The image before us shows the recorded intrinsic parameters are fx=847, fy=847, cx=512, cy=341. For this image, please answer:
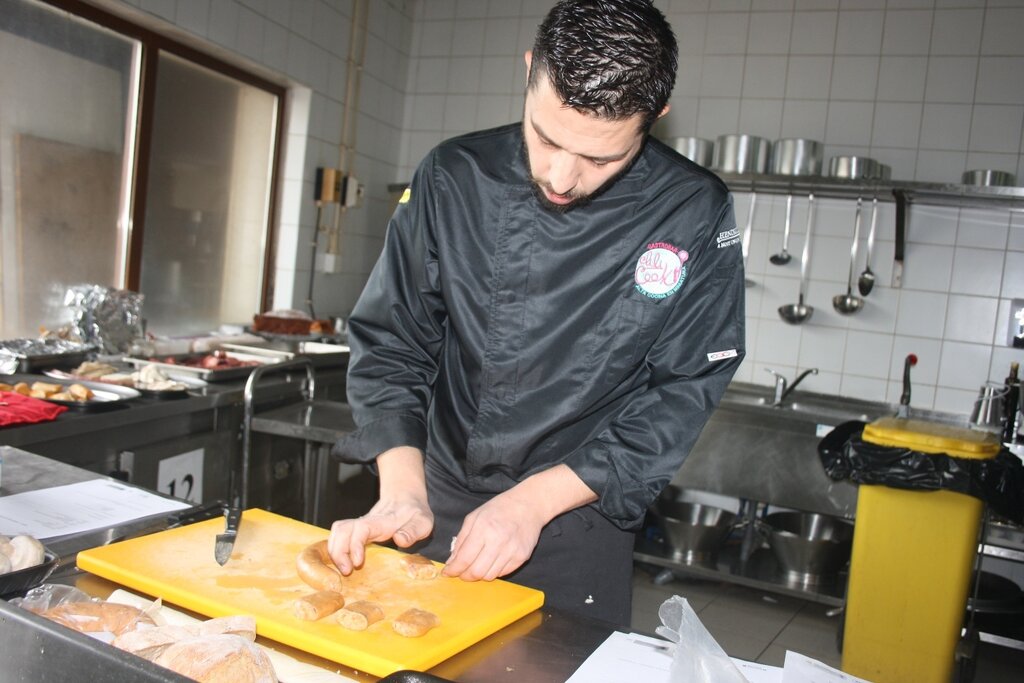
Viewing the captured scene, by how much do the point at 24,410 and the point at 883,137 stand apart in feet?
12.2

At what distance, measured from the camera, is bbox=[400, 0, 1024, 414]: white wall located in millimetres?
3811

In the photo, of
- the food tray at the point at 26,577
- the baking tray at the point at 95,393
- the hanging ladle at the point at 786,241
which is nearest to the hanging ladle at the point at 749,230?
the hanging ladle at the point at 786,241

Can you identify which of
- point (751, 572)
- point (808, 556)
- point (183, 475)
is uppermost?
point (183, 475)

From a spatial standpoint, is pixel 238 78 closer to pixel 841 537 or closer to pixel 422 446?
pixel 422 446

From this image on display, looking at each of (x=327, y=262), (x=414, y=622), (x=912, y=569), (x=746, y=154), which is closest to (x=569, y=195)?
(x=414, y=622)

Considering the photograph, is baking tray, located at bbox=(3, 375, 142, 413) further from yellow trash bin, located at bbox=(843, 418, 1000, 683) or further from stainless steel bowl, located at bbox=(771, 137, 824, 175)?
stainless steel bowl, located at bbox=(771, 137, 824, 175)

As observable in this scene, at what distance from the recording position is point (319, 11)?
407 cm

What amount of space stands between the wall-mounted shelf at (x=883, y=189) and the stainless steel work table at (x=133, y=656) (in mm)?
3240

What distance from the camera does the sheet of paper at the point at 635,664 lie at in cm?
83

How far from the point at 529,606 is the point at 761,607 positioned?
2836 mm

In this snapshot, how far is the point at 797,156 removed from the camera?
12.7 feet

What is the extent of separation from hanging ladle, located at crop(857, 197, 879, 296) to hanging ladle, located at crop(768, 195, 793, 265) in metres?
0.35

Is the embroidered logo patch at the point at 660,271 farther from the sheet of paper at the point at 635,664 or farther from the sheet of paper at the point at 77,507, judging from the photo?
the sheet of paper at the point at 77,507

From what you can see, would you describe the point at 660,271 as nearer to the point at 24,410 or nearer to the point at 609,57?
the point at 609,57
